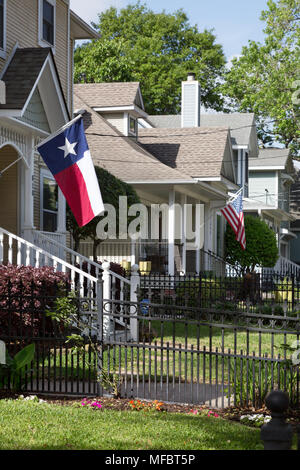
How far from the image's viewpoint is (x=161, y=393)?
927 centimetres

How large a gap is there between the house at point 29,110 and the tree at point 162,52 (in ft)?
100

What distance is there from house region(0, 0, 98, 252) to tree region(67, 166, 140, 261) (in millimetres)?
1238

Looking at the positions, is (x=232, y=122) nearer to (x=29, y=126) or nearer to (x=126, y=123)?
(x=126, y=123)

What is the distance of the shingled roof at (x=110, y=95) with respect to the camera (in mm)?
28516

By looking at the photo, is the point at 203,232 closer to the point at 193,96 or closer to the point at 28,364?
the point at 193,96

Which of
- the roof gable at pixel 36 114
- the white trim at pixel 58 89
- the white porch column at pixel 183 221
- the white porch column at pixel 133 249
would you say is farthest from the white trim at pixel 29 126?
the white porch column at pixel 183 221

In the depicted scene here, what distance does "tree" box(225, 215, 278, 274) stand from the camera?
3177cm

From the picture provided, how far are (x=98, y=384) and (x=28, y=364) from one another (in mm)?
1362

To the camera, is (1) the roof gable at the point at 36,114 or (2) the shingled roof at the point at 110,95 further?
(2) the shingled roof at the point at 110,95

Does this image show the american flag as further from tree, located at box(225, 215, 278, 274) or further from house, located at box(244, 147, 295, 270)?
house, located at box(244, 147, 295, 270)

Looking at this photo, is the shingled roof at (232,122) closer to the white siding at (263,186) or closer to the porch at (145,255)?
the white siding at (263,186)

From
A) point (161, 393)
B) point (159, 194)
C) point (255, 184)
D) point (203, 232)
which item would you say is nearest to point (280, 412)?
point (161, 393)

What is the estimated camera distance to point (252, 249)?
3173cm

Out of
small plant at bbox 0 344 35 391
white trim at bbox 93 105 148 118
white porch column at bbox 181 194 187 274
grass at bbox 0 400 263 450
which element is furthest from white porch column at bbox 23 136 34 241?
white trim at bbox 93 105 148 118
